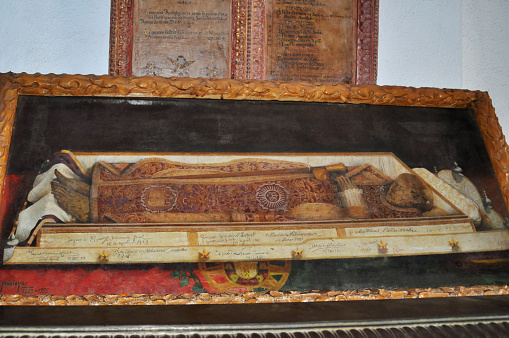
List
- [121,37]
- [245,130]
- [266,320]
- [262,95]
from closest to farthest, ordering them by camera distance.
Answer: [266,320] → [245,130] → [262,95] → [121,37]

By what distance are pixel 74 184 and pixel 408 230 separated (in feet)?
5.68

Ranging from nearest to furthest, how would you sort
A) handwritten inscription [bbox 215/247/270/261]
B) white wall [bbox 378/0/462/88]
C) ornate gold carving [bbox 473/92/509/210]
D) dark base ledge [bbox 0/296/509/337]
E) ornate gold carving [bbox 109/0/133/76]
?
dark base ledge [bbox 0/296/509/337] → handwritten inscription [bbox 215/247/270/261] → ornate gold carving [bbox 473/92/509/210] → ornate gold carving [bbox 109/0/133/76] → white wall [bbox 378/0/462/88]

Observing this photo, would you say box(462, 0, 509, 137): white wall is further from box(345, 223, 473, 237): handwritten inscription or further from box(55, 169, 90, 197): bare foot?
box(55, 169, 90, 197): bare foot

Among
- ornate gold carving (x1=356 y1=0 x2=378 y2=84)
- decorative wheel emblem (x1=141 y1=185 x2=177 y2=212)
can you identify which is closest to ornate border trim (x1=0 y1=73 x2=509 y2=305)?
decorative wheel emblem (x1=141 y1=185 x2=177 y2=212)

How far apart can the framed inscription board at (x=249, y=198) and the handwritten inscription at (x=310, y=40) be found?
41.3 inches

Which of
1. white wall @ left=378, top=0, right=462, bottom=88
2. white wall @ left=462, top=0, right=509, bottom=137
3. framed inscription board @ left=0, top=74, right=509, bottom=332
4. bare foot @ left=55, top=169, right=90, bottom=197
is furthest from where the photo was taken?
white wall @ left=378, top=0, right=462, bottom=88

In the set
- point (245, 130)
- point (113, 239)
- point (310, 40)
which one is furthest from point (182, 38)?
point (113, 239)

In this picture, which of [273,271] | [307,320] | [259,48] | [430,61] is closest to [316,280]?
[273,271]

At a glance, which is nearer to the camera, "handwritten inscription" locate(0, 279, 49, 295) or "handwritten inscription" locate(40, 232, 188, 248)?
"handwritten inscription" locate(0, 279, 49, 295)

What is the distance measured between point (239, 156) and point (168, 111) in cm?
48

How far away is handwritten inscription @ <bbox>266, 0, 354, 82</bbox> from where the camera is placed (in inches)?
147

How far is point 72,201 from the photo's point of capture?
2170 millimetres

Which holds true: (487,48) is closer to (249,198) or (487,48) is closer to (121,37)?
(249,198)

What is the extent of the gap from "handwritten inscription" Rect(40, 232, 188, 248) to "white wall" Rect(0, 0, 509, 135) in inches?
72.0
